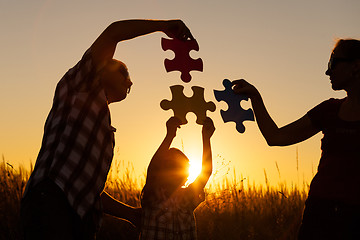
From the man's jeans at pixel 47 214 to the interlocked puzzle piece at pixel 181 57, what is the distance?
1.64 meters

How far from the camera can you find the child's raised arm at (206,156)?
4.05 metres

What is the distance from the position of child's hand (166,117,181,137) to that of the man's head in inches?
34.4

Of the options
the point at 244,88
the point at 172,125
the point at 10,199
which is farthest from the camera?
the point at 10,199

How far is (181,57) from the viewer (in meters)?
3.95

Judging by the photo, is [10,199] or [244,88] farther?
[10,199]

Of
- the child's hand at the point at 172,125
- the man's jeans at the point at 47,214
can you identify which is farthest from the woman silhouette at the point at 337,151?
the man's jeans at the point at 47,214

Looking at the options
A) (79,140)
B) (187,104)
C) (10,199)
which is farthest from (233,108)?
(10,199)

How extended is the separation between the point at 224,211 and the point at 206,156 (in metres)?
2.50

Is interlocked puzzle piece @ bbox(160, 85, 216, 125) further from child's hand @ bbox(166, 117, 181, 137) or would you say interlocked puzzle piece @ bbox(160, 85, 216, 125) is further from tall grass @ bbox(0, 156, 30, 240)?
tall grass @ bbox(0, 156, 30, 240)

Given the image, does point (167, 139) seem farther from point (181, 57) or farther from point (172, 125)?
point (181, 57)

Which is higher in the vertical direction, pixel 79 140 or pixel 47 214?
pixel 79 140

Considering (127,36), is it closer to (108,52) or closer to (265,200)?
(108,52)

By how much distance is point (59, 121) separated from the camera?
279 cm

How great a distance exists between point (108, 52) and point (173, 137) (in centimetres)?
145
